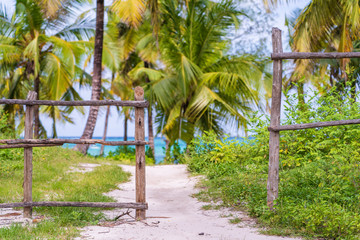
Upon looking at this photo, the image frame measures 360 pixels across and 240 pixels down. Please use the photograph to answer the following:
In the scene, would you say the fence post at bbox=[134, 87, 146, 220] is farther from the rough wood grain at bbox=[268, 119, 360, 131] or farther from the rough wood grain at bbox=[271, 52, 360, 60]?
the rough wood grain at bbox=[271, 52, 360, 60]

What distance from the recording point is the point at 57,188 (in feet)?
24.8

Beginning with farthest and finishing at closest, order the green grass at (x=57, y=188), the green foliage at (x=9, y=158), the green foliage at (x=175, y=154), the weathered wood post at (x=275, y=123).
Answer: the green foliage at (x=175, y=154), the green foliage at (x=9, y=158), the weathered wood post at (x=275, y=123), the green grass at (x=57, y=188)

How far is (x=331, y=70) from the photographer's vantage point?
1948cm

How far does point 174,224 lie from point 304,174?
7.16 feet

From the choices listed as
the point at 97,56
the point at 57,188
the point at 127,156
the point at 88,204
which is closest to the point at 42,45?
the point at 97,56

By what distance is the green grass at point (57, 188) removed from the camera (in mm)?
4703

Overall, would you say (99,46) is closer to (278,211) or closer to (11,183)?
(11,183)

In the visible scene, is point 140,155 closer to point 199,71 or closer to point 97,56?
point 199,71

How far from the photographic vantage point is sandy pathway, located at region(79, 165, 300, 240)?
4715 millimetres

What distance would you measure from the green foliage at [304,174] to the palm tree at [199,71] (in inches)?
160

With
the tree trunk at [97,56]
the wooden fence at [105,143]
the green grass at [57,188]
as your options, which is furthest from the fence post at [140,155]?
the tree trunk at [97,56]

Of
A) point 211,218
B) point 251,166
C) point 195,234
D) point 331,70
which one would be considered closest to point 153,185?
point 251,166

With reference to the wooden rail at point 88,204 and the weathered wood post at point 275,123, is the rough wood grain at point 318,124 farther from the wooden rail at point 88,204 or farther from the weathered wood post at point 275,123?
the wooden rail at point 88,204

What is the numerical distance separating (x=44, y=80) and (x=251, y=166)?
48.2 ft
